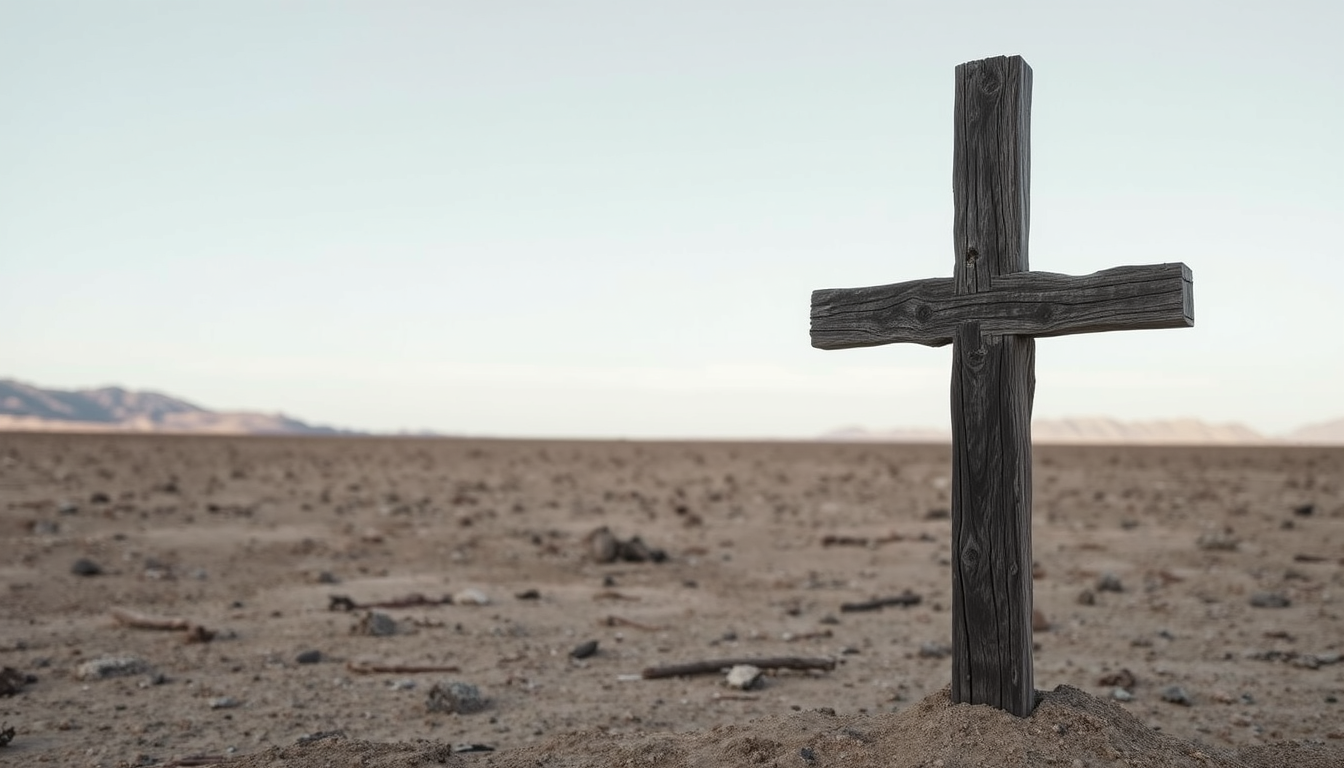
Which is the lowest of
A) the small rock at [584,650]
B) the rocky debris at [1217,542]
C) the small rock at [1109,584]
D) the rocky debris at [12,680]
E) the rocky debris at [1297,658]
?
the rocky debris at [12,680]

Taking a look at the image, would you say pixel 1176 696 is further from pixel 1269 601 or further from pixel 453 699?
pixel 453 699

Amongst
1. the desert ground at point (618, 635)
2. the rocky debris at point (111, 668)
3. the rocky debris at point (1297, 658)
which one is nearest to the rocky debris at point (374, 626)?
the desert ground at point (618, 635)

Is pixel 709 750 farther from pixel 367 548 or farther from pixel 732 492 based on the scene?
pixel 732 492

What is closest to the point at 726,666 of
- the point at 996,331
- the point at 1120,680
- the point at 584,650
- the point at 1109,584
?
the point at 584,650

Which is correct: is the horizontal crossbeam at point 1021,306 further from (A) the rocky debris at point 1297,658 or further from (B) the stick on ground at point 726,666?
(A) the rocky debris at point 1297,658

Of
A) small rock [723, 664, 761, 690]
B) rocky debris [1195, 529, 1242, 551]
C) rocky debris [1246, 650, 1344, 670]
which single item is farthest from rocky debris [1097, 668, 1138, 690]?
rocky debris [1195, 529, 1242, 551]

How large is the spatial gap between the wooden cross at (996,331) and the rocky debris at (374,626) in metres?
5.87

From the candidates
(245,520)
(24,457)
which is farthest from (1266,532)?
(24,457)

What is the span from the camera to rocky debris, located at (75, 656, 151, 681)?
7.50 meters

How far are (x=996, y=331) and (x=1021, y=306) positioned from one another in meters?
0.16

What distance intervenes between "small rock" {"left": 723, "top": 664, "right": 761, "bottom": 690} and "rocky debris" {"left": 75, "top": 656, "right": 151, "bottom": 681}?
440cm

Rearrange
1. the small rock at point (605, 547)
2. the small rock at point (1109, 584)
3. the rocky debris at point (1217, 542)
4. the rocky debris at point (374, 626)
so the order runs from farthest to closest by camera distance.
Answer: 1. the rocky debris at point (1217, 542)
2. the small rock at point (605, 547)
3. the small rock at point (1109, 584)
4. the rocky debris at point (374, 626)

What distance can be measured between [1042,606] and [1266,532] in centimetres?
824

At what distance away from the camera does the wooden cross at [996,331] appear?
4.68 meters
